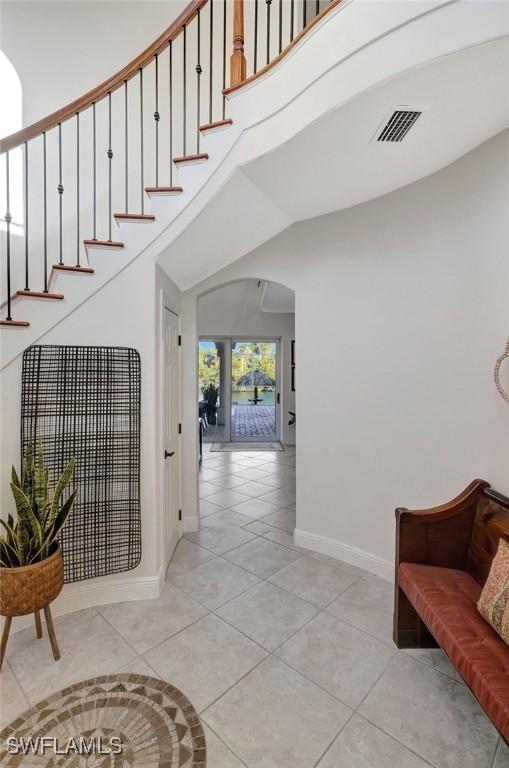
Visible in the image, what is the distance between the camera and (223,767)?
1426 millimetres

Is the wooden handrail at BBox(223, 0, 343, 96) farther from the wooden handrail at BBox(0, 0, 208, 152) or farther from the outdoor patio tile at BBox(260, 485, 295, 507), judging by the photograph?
the outdoor patio tile at BBox(260, 485, 295, 507)

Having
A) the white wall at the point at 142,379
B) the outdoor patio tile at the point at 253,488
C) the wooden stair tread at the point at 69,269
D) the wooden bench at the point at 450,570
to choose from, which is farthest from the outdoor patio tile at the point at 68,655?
the outdoor patio tile at the point at 253,488

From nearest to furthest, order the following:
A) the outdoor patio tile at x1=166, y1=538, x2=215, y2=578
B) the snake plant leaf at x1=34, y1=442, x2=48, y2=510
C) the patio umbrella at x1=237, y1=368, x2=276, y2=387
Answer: the snake plant leaf at x1=34, y1=442, x2=48, y2=510 < the outdoor patio tile at x1=166, y1=538, x2=215, y2=578 < the patio umbrella at x1=237, y1=368, x2=276, y2=387

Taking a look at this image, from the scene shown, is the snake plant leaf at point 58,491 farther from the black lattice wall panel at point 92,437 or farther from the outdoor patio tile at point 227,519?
the outdoor patio tile at point 227,519

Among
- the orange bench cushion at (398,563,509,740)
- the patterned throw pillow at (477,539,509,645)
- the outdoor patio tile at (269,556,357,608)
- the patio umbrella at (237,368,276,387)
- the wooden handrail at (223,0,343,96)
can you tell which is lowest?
the outdoor patio tile at (269,556,357,608)

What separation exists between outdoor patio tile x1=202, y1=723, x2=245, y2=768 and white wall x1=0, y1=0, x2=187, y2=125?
4.60 m

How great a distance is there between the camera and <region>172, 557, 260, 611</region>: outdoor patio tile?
252cm

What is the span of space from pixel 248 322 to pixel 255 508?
4.05m

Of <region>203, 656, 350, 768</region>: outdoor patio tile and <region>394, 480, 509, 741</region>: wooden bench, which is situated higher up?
<region>394, 480, 509, 741</region>: wooden bench

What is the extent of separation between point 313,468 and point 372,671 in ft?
5.03

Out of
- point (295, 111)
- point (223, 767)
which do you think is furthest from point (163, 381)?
point (223, 767)

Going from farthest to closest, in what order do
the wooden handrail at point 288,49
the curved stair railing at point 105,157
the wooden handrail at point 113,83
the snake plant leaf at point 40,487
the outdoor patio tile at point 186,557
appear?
Answer: the curved stair railing at point 105,157 → the outdoor patio tile at point 186,557 → the wooden handrail at point 113,83 → the snake plant leaf at point 40,487 → the wooden handrail at point 288,49

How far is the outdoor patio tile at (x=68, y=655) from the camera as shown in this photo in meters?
1.82

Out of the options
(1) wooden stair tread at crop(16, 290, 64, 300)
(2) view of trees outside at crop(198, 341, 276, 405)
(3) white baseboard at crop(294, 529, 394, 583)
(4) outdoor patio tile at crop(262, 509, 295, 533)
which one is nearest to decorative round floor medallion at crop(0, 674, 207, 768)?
(3) white baseboard at crop(294, 529, 394, 583)
